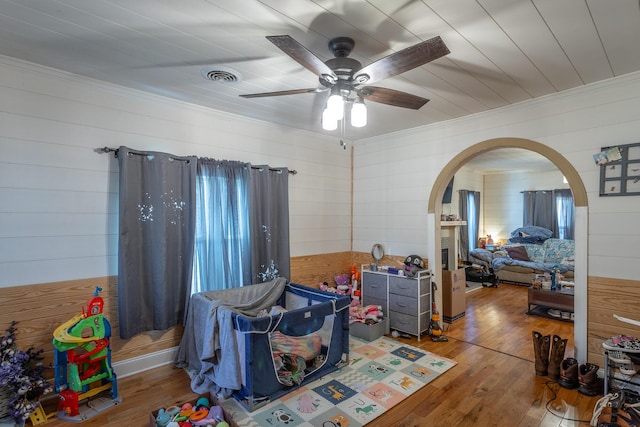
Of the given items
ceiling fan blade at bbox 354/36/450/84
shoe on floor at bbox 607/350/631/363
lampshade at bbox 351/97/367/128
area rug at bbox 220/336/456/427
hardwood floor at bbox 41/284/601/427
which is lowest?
hardwood floor at bbox 41/284/601/427

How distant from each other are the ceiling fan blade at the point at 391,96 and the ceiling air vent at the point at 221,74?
1.07 m

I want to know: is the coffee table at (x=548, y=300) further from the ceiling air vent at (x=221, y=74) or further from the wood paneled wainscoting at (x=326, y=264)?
the ceiling air vent at (x=221, y=74)

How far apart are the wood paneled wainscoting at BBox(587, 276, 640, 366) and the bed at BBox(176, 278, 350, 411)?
6.92 feet

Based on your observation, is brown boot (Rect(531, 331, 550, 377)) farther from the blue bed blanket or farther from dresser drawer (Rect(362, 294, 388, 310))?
the blue bed blanket

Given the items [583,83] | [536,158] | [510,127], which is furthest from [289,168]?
[536,158]

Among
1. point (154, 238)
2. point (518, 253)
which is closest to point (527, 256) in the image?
point (518, 253)

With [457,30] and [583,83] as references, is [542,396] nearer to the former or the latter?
[583,83]

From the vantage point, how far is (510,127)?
10.5ft

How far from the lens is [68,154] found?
99.8 inches

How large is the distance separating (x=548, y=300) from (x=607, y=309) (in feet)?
6.64

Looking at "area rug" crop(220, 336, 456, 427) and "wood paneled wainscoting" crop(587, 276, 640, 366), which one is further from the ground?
"wood paneled wainscoting" crop(587, 276, 640, 366)

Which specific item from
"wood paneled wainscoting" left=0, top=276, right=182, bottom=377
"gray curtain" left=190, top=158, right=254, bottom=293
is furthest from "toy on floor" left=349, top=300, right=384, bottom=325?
"wood paneled wainscoting" left=0, top=276, right=182, bottom=377

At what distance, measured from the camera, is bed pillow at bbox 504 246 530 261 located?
642 centimetres

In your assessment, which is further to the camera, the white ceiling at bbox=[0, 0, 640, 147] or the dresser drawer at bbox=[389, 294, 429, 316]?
the dresser drawer at bbox=[389, 294, 429, 316]
